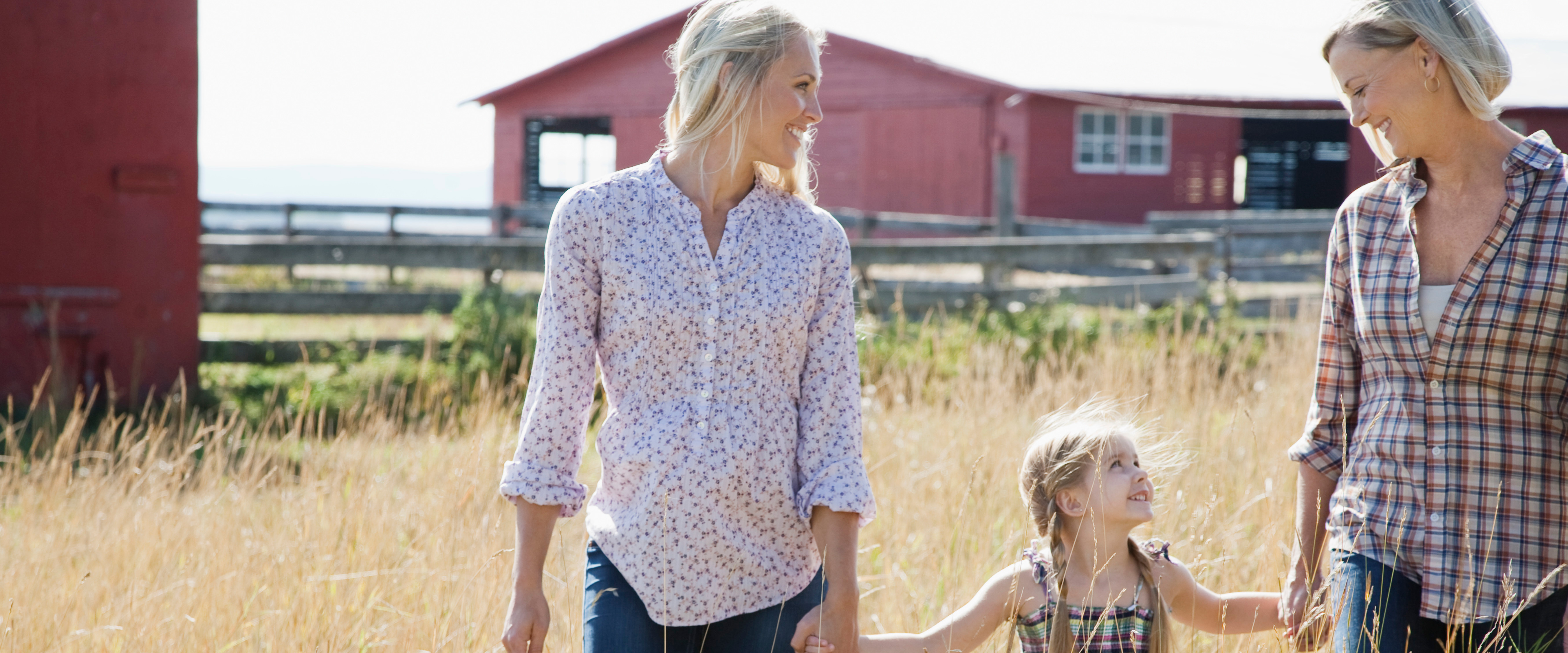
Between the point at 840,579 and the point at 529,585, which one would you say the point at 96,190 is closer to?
the point at 529,585

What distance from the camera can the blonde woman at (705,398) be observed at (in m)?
2.06

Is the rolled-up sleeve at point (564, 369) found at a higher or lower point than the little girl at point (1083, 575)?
higher

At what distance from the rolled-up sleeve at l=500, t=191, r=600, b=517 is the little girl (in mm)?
608

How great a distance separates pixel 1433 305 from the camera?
7.61 ft

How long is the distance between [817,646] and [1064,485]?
60cm

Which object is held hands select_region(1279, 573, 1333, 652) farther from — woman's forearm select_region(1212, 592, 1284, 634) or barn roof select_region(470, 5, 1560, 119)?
barn roof select_region(470, 5, 1560, 119)

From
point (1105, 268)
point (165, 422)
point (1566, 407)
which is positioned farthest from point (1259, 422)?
point (1105, 268)

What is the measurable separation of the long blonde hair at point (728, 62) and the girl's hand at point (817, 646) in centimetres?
76

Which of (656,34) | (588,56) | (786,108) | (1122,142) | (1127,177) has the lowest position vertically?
(786,108)

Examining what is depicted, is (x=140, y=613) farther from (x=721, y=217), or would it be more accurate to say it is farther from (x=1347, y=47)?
(x=1347, y=47)

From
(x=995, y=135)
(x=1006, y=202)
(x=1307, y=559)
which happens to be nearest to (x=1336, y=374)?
(x=1307, y=559)

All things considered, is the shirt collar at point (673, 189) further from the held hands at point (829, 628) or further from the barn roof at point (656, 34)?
the barn roof at point (656, 34)

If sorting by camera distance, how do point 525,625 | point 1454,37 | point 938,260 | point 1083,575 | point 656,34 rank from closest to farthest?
point 525,625, point 1454,37, point 1083,575, point 938,260, point 656,34

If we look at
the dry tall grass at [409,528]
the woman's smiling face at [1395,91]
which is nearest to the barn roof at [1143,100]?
the dry tall grass at [409,528]
